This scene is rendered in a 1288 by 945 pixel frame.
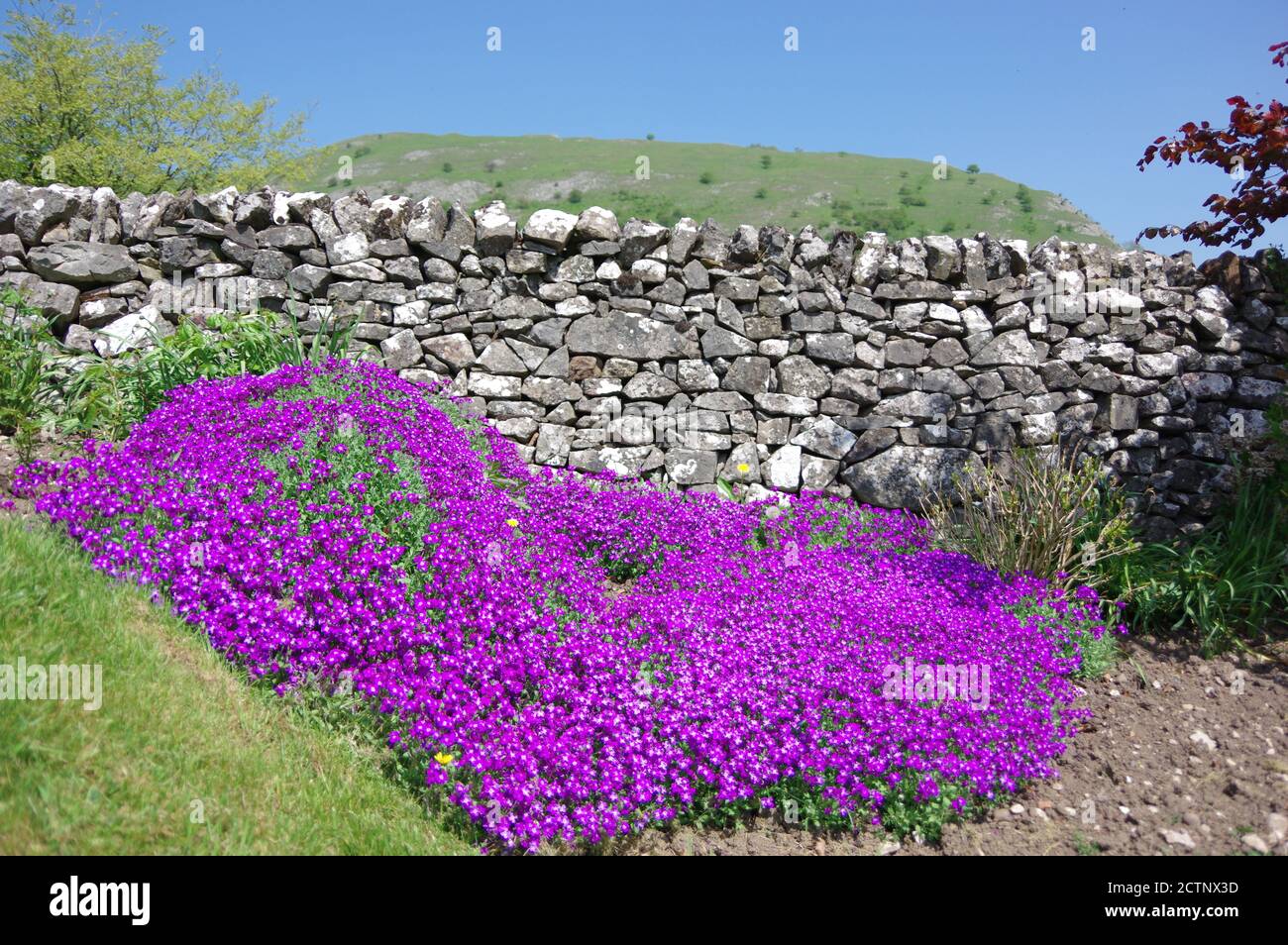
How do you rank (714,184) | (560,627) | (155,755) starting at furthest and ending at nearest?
(714,184)
(560,627)
(155,755)

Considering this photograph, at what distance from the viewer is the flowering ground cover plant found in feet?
12.5

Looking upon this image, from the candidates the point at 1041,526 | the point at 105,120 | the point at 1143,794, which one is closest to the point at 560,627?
the point at 1143,794

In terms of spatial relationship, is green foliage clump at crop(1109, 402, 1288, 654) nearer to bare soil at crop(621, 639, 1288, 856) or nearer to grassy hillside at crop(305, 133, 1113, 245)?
bare soil at crop(621, 639, 1288, 856)

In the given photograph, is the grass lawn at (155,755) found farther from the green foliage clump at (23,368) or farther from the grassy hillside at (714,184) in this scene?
the grassy hillside at (714,184)

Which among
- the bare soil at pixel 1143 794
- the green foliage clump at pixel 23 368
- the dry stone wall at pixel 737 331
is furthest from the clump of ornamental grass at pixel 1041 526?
the green foliage clump at pixel 23 368

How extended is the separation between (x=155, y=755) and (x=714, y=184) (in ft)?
137

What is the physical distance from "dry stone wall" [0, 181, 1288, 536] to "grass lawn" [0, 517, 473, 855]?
3.90 m

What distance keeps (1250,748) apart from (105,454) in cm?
670

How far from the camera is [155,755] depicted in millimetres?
3182

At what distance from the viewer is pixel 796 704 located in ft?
13.8

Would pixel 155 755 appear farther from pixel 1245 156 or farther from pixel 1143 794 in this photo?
pixel 1245 156

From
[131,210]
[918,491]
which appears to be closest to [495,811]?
[918,491]

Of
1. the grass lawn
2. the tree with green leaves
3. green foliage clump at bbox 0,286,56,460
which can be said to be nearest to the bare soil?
the grass lawn
